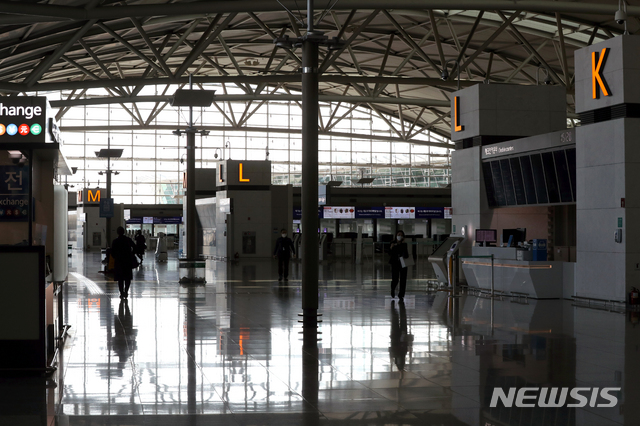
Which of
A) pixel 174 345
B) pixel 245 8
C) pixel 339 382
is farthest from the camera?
pixel 245 8

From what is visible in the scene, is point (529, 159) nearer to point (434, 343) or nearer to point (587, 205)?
point (587, 205)

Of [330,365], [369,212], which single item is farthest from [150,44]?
[330,365]

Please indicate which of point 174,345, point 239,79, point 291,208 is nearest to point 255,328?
point 174,345

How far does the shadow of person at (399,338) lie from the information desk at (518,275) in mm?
3946

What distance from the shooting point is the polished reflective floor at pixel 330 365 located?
6.07 meters

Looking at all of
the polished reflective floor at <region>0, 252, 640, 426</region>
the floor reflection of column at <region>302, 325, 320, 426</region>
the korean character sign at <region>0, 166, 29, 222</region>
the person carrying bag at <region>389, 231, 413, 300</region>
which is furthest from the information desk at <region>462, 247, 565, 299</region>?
the korean character sign at <region>0, 166, 29, 222</region>

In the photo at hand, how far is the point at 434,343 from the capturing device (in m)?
9.96

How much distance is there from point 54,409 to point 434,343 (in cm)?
544

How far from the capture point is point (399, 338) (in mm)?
10461

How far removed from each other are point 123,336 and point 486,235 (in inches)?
451

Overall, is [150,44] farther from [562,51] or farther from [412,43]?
[562,51]

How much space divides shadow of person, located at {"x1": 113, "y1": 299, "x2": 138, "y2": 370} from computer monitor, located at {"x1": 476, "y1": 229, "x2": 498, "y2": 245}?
9646 mm

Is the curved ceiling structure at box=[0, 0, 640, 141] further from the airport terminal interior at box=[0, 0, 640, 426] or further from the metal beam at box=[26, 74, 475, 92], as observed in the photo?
the airport terminal interior at box=[0, 0, 640, 426]

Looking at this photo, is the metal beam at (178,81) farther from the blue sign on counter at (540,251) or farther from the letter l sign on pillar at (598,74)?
the letter l sign on pillar at (598,74)
